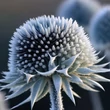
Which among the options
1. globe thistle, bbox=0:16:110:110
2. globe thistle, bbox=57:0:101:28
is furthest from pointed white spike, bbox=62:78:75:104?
globe thistle, bbox=57:0:101:28

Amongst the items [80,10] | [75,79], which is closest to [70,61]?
[75,79]

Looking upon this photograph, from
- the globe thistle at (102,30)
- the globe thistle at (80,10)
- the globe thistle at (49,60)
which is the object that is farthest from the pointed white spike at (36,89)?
the globe thistle at (80,10)

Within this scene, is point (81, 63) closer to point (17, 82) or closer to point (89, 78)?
point (89, 78)

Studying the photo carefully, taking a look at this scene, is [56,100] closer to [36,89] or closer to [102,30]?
[36,89]

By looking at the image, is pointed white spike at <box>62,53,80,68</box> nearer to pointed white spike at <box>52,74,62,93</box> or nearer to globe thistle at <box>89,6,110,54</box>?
pointed white spike at <box>52,74,62,93</box>

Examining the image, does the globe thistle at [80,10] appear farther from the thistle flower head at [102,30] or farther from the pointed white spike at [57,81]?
the pointed white spike at [57,81]

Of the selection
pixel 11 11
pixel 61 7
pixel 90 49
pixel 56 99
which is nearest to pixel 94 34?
pixel 61 7
